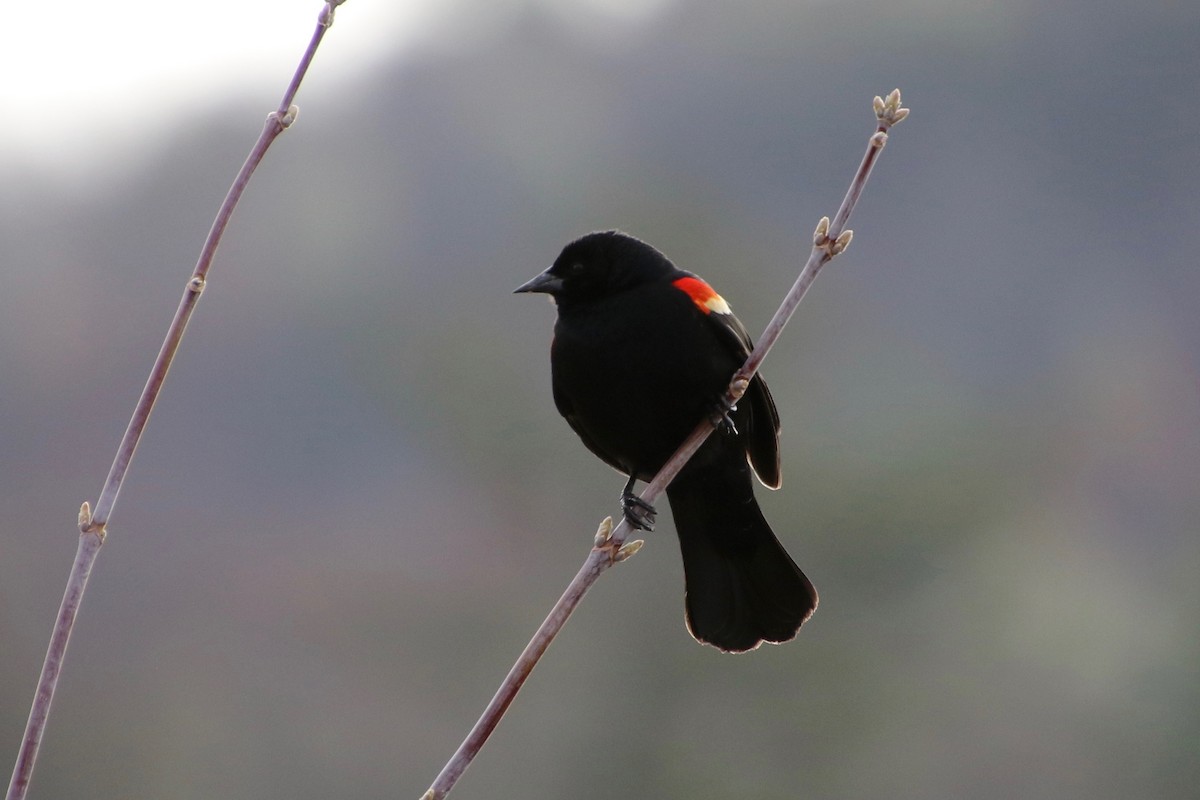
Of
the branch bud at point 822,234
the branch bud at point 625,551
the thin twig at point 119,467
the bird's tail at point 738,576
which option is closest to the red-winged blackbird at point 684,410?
the bird's tail at point 738,576

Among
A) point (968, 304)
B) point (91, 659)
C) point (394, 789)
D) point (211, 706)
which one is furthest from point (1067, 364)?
point (91, 659)

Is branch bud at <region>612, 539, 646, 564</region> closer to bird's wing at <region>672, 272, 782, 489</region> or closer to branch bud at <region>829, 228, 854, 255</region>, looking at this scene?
branch bud at <region>829, 228, 854, 255</region>

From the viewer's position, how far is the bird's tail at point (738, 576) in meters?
3.38

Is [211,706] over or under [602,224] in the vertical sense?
under

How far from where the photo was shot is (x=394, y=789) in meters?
14.2

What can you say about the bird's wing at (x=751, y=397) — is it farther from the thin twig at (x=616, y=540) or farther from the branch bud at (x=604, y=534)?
the branch bud at (x=604, y=534)

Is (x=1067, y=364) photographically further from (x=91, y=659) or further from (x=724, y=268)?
(x=91, y=659)

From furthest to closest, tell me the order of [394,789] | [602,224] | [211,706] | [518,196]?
A: 1. [518,196]
2. [602,224]
3. [211,706]
4. [394,789]

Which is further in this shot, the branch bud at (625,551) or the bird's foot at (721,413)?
the bird's foot at (721,413)

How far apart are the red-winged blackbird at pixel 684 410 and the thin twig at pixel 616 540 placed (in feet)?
1.72

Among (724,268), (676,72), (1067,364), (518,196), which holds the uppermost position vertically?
(676,72)

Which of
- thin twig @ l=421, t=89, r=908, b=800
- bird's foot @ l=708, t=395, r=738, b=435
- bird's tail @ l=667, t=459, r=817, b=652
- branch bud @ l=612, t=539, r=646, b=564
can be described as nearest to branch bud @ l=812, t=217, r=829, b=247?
thin twig @ l=421, t=89, r=908, b=800

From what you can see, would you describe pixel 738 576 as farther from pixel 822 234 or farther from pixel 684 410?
pixel 822 234

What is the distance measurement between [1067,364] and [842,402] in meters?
4.22
